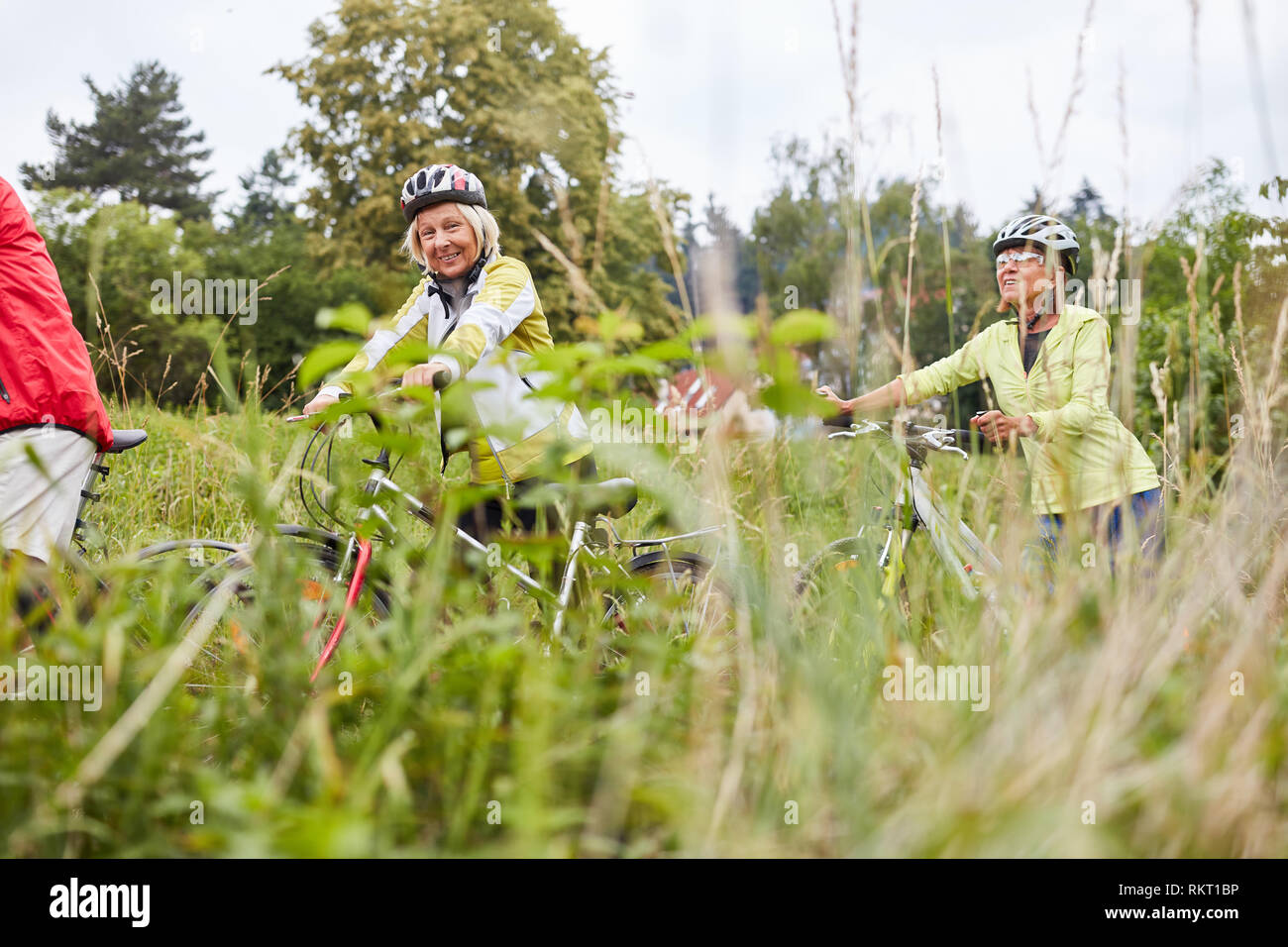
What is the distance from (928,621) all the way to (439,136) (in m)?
23.5

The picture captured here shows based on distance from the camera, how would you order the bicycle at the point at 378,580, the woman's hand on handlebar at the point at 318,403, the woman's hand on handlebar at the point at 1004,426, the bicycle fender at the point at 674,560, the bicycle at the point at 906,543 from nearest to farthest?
the bicycle at the point at 378,580 → the bicycle at the point at 906,543 → the woman's hand on handlebar at the point at 318,403 → the woman's hand on handlebar at the point at 1004,426 → the bicycle fender at the point at 674,560

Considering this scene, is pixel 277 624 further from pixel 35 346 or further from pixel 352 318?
pixel 35 346

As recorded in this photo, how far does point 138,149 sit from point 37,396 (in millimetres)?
60651

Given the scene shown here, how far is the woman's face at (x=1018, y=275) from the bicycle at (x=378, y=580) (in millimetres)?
1505

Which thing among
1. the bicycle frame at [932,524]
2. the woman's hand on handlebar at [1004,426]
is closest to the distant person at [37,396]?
the bicycle frame at [932,524]

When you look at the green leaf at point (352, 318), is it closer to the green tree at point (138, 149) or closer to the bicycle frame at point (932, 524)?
the bicycle frame at point (932, 524)

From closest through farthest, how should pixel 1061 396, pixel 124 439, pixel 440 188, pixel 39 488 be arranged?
1. pixel 1061 396
2. pixel 39 488
3. pixel 440 188
4. pixel 124 439

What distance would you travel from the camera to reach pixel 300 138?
24656 mm

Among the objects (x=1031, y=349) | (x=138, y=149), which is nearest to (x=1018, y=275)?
(x=1031, y=349)

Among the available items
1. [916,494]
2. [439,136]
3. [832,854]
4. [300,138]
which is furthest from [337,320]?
[300,138]

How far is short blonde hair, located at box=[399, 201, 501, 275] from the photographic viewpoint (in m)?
3.08

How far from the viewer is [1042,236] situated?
2896 millimetres

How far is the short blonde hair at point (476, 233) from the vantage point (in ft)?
10.1
